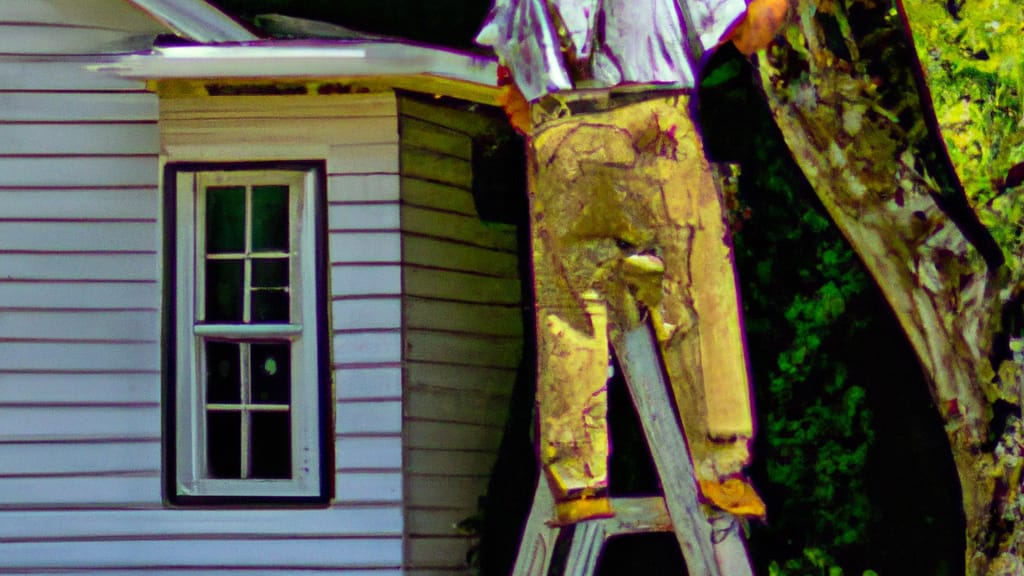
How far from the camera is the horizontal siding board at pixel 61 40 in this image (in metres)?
6.75

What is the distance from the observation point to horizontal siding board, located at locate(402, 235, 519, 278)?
677cm

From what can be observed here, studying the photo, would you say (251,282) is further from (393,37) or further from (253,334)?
(393,37)

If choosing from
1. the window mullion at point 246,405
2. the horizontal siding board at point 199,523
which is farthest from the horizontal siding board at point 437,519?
the window mullion at point 246,405

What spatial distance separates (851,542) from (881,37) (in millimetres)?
2135

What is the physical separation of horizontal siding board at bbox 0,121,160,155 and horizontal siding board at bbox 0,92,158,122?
4cm

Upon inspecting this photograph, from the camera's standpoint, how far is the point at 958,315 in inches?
231

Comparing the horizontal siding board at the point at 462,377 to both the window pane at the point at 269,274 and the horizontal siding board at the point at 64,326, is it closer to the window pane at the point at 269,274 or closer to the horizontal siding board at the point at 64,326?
the window pane at the point at 269,274

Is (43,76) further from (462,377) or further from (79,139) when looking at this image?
(462,377)

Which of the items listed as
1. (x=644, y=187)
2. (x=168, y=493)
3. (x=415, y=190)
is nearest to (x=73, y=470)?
(x=168, y=493)

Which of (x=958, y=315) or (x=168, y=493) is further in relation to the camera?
(x=168, y=493)

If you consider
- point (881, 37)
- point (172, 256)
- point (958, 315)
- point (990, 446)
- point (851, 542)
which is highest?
point (881, 37)

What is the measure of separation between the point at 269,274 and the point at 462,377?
1006 mm

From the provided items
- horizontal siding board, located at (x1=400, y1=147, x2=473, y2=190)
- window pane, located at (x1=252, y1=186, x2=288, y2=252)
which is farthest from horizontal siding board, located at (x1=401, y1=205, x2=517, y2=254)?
window pane, located at (x1=252, y1=186, x2=288, y2=252)

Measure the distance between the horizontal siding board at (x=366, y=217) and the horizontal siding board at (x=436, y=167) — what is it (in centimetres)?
19
